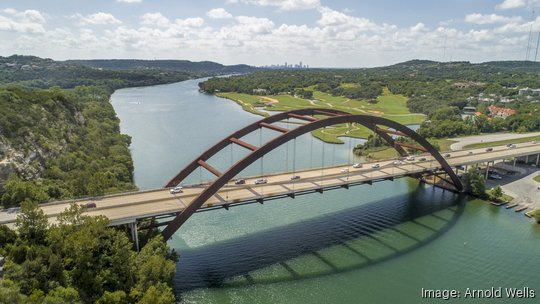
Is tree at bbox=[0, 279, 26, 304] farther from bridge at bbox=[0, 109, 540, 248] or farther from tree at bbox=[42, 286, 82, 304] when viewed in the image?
bridge at bbox=[0, 109, 540, 248]

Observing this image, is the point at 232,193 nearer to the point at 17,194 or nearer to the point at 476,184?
the point at 17,194

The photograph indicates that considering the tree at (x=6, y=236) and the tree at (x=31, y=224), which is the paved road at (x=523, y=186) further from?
the tree at (x=6, y=236)

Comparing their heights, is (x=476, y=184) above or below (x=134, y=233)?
below

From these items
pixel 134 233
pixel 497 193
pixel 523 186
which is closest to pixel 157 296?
pixel 134 233

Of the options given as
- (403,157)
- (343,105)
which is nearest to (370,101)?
(343,105)

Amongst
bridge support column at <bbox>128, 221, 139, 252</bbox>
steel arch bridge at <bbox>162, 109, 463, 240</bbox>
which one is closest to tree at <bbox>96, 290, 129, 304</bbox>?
bridge support column at <bbox>128, 221, 139, 252</bbox>

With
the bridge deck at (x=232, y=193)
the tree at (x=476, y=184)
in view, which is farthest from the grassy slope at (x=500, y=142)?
the bridge deck at (x=232, y=193)
